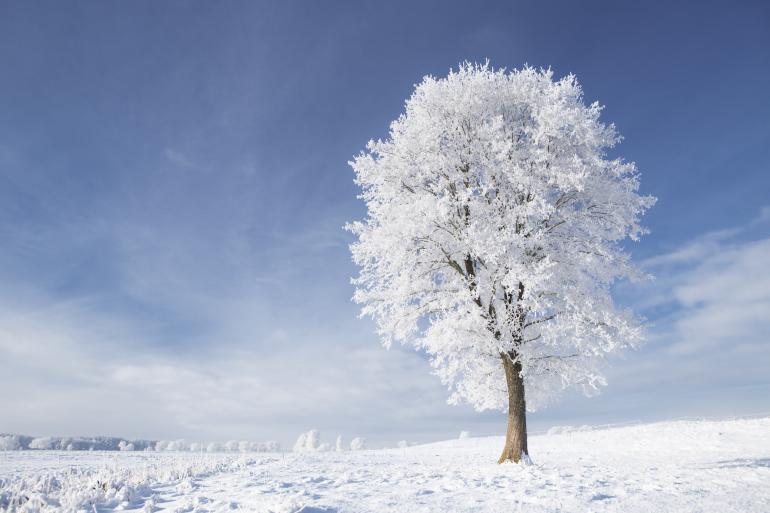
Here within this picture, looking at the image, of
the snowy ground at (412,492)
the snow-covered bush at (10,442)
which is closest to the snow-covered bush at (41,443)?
the snow-covered bush at (10,442)

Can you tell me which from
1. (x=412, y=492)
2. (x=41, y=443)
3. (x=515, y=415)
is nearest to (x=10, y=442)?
(x=41, y=443)

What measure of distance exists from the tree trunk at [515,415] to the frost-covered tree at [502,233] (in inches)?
1.4

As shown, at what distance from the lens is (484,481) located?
9305 mm

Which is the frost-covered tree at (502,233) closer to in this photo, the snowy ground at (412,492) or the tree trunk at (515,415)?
the tree trunk at (515,415)

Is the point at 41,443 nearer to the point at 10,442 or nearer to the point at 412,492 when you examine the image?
the point at 10,442

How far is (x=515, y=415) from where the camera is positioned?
1443 cm

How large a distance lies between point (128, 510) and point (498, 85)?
14872mm

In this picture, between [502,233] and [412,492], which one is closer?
[412,492]

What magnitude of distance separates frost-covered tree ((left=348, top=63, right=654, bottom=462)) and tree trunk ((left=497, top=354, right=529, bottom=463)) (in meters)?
0.04

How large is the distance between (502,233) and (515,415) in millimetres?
5815

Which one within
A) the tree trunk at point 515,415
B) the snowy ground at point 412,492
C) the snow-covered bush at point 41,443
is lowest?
the snow-covered bush at point 41,443

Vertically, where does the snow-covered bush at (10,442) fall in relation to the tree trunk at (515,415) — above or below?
below

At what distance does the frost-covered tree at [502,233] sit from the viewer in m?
13.5

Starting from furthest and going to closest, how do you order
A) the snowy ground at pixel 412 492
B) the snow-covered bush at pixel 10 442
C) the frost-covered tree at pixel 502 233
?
the snow-covered bush at pixel 10 442, the frost-covered tree at pixel 502 233, the snowy ground at pixel 412 492
